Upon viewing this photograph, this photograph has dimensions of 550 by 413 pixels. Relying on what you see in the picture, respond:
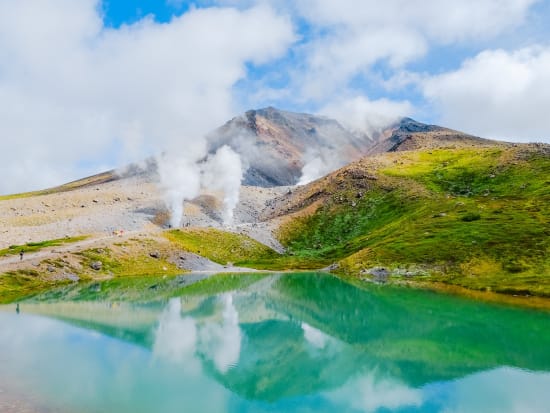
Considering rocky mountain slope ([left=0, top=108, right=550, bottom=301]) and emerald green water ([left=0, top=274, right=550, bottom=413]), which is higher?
rocky mountain slope ([left=0, top=108, right=550, bottom=301])

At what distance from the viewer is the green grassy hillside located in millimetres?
97562

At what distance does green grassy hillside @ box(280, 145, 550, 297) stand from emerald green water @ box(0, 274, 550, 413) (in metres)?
21.8

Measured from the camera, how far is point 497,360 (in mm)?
46094

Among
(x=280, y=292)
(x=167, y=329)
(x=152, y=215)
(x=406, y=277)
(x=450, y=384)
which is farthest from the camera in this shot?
(x=152, y=215)

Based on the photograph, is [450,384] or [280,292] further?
[280,292]

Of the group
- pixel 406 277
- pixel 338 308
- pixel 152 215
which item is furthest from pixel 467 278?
pixel 152 215

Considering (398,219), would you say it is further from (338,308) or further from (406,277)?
(338,308)

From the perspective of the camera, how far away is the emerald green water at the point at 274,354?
115 ft

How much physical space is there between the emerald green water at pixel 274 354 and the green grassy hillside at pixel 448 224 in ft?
71.4

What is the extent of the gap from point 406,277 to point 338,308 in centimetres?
3335

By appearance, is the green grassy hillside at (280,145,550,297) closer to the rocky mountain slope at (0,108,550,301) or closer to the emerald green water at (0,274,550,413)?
the rocky mountain slope at (0,108,550,301)

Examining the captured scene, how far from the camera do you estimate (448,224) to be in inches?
4926

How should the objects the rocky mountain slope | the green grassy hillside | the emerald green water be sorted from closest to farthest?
the emerald green water
the green grassy hillside
the rocky mountain slope

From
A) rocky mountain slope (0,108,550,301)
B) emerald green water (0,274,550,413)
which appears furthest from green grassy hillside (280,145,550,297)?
emerald green water (0,274,550,413)
